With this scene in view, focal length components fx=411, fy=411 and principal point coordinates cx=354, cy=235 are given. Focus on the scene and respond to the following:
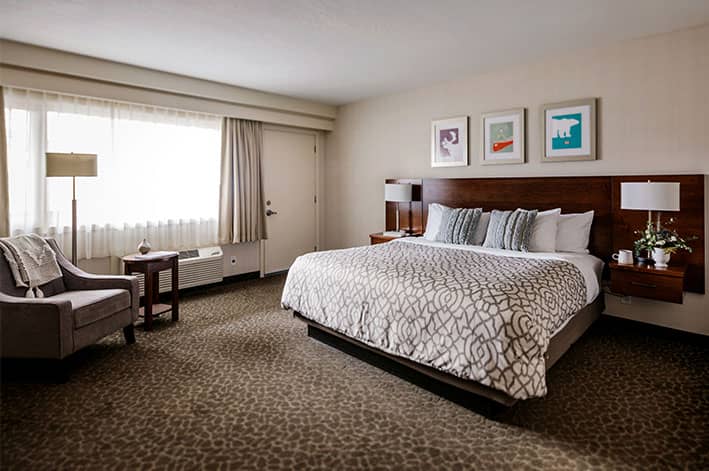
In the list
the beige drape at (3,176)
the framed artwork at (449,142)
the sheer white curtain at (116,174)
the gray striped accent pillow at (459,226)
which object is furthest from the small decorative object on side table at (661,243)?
the beige drape at (3,176)

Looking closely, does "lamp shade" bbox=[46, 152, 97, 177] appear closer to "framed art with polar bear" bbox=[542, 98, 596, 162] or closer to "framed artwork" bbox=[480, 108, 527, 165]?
"framed artwork" bbox=[480, 108, 527, 165]

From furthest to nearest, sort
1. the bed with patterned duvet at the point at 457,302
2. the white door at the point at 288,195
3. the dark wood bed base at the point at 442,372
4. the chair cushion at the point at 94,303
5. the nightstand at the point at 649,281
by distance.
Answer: the white door at the point at 288,195
the nightstand at the point at 649,281
the chair cushion at the point at 94,303
the dark wood bed base at the point at 442,372
the bed with patterned duvet at the point at 457,302

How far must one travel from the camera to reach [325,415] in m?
2.44

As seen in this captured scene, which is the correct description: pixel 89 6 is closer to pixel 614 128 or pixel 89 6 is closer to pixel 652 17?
pixel 652 17

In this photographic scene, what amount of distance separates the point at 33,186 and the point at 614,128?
18.6 feet

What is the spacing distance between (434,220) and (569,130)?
168 cm

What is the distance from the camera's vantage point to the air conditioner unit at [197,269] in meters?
4.94

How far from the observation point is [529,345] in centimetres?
226

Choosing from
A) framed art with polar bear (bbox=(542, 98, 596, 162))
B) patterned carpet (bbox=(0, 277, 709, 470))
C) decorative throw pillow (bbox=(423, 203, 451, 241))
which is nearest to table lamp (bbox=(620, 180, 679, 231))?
framed art with polar bear (bbox=(542, 98, 596, 162))

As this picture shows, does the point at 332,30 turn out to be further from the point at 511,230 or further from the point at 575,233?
the point at 575,233

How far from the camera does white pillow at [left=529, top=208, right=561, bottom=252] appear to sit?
3889mm

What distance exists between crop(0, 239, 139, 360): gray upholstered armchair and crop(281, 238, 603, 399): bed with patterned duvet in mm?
1369

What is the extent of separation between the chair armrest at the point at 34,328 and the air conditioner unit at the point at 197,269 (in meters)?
2.04

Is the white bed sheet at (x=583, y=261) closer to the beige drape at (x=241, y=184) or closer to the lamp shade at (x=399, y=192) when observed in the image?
the lamp shade at (x=399, y=192)
